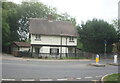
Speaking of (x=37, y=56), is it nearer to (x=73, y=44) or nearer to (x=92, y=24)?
(x=73, y=44)

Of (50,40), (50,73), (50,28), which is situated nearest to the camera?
(50,73)

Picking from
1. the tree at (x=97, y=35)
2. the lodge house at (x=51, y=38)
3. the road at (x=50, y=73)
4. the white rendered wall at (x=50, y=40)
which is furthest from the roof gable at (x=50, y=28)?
the road at (x=50, y=73)

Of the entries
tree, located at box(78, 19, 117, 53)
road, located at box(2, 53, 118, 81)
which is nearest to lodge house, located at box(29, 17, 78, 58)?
tree, located at box(78, 19, 117, 53)

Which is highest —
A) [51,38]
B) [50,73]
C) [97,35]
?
[97,35]

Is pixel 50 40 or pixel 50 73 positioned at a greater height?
pixel 50 40

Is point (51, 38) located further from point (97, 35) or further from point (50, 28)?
point (97, 35)

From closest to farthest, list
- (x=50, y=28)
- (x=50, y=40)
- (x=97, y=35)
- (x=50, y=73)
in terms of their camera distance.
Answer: (x=50, y=73), (x=97, y=35), (x=50, y=40), (x=50, y=28)

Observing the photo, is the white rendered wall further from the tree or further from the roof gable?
the tree

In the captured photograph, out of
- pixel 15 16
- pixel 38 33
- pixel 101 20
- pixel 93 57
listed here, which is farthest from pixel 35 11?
pixel 93 57

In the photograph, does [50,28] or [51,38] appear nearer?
[51,38]

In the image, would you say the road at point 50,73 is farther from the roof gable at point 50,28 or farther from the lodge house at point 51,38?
the roof gable at point 50,28

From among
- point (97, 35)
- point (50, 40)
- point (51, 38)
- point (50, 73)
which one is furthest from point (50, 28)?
point (50, 73)

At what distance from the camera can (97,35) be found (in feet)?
123

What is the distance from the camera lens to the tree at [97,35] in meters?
37.6
